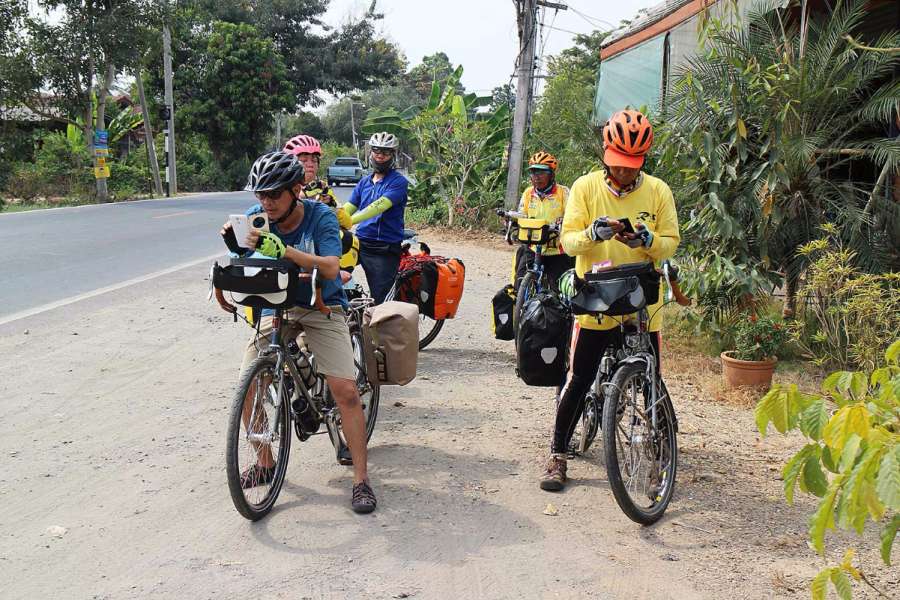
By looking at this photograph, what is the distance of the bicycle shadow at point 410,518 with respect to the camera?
411 cm

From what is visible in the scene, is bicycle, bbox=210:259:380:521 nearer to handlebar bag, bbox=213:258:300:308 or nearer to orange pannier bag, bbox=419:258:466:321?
handlebar bag, bbox=213:258:300:308

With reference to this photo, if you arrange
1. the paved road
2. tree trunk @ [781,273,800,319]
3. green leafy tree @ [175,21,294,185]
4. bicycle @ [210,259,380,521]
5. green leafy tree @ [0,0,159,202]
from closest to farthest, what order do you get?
1. bicycle @ [210,259,380,521]
2. tree trunk @ [781,273,800,319]
3. the paved road
4. green leafy tree @ [0,0,159,202]
5. green leafy tree @ [175,21,294,185]

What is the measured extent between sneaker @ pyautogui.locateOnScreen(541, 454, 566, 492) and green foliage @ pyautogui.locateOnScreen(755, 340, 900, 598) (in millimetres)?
2216

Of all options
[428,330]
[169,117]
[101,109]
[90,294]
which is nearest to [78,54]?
[101,109]

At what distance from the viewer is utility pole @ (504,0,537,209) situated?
1809cm

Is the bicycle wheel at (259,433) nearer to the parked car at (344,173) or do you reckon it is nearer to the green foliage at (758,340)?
the green foliage at (758,340)

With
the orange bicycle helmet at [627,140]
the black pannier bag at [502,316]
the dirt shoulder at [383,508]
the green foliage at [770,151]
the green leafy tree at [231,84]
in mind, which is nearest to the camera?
the dirt shoulder at [383,508]

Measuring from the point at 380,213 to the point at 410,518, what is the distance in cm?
314

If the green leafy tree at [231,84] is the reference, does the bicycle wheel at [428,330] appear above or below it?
below

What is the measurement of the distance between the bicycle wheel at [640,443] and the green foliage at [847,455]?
156 centimetres

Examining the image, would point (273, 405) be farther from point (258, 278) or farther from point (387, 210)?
point (387, 210)

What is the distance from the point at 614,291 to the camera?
4.36 metres

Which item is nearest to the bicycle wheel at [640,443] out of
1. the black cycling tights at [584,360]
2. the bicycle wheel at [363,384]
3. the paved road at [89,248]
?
the black cycling tights at [584,360]

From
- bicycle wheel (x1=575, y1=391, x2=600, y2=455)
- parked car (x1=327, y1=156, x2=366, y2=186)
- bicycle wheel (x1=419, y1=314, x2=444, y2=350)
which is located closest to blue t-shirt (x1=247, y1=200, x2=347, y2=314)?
bicycle wheel (x1=575, y1=391, x2=600, y2=455)
